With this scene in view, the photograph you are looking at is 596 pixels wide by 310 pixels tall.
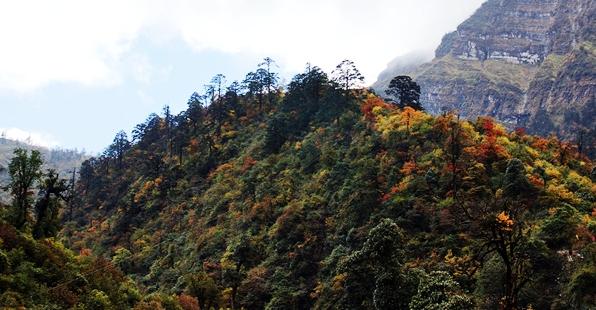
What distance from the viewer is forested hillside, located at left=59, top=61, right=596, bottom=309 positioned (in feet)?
117

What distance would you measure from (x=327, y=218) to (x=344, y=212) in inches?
91.7

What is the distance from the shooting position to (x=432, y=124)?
6325cm

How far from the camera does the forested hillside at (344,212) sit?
117ft

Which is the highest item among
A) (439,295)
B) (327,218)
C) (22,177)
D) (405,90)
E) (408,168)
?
(405,90)

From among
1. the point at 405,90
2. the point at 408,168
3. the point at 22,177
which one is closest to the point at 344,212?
the point at 408,168

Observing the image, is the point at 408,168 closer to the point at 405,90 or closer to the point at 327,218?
the point at 327,218

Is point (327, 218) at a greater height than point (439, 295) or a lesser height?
greater

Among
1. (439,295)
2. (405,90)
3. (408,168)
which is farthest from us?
(405,90)

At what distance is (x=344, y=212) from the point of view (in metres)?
55.1

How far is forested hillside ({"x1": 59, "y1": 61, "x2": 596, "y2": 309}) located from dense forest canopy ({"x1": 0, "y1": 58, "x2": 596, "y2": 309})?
0.18 meters

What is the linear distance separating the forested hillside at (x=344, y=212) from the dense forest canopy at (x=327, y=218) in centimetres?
18

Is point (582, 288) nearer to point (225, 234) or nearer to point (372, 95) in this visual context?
point (225, 234)

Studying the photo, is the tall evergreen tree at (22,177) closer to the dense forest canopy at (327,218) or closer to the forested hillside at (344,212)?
the dense forest canopy at (327,218)

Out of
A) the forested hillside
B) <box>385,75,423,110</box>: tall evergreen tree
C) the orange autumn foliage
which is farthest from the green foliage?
<box>385,75,423,110</box>: tall evergreen tree
